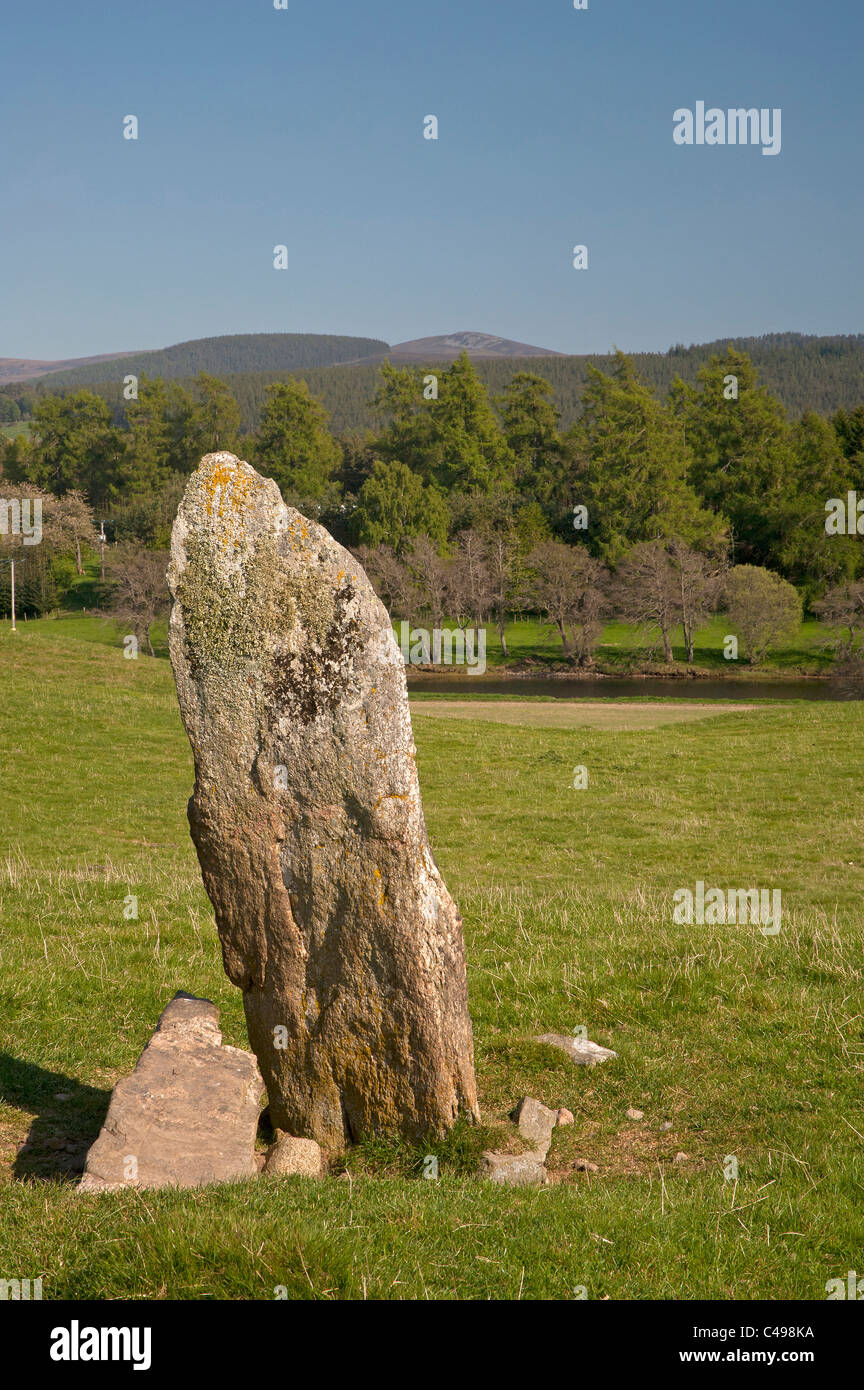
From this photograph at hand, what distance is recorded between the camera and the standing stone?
7109 millimetres

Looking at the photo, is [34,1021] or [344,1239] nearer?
[344,1239]

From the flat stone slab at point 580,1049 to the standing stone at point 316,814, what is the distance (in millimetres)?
1407

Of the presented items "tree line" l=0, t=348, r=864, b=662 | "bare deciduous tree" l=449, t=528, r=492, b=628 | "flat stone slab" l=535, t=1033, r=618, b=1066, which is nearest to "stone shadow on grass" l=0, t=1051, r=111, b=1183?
"flat stone slab" l=535, t=1033, r=618, b=1066

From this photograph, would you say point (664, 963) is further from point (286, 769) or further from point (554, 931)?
point (286, 769)

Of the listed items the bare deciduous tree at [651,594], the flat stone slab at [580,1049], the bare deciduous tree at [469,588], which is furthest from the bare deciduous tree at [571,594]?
the flat stone slab at [580,1049]

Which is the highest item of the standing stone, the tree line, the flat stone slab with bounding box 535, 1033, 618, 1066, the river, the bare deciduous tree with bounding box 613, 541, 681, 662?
the tree line

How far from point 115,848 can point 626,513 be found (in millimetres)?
86286

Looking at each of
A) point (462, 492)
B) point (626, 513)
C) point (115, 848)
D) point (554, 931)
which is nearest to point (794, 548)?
point (626, 513)

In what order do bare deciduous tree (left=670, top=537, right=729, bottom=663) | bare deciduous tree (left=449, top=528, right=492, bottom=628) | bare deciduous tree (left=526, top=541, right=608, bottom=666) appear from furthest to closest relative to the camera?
bare deciduous tree (left=449, top=528, right=492, bottom=628), bare deciduous tree (left=526, top=541, right=608, bottom=666), bare deciduous tree (left=670, top=537, right=729, bottom=663)

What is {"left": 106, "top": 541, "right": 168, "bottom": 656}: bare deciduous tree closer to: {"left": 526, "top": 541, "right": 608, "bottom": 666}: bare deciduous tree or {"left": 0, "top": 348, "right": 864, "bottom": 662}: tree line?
{"left": 0, "top": 348, "right": 864, "bottom": 662}: tree line

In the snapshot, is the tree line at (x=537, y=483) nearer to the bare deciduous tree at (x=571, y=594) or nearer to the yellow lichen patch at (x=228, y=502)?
the bare deciduous tree at (x=571, y=594)

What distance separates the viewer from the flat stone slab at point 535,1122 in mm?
7344

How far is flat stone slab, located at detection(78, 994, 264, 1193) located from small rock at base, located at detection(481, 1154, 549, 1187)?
4.75 feet
